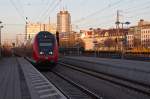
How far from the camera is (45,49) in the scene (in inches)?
1614

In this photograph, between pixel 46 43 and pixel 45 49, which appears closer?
pixel 45 49

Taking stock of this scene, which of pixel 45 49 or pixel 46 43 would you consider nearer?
pixel 45 49

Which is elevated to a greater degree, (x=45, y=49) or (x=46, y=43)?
(x=46, y=43)

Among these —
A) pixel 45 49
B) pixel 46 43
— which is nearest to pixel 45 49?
pixel 45 49

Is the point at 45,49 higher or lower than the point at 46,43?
lower

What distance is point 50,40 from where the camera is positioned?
41.3 meters

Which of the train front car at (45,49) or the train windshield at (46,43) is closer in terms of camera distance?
the train front car at (45,49)

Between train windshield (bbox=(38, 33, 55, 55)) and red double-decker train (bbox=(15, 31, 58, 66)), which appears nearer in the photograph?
red double-decker train (bbox=(15, 31, 58, 66))

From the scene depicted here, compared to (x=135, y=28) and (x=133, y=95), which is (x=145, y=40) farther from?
(x=133, y=95)

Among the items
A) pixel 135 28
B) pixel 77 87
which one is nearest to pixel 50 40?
pixel 77 87

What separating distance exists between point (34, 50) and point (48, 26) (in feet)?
322

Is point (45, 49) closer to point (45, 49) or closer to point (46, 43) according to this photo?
point (45, 49)

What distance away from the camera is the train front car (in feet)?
134

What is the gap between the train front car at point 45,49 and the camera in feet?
134
